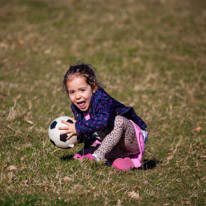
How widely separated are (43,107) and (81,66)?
3.92 meters

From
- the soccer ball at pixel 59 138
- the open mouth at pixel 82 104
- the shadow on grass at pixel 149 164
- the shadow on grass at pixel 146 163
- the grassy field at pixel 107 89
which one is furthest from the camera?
the shadow on grass at pixel 149 164

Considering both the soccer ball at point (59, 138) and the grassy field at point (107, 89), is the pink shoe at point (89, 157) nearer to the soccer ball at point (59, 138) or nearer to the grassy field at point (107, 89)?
the grassy field at point (107, 89)

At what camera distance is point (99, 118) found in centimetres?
566

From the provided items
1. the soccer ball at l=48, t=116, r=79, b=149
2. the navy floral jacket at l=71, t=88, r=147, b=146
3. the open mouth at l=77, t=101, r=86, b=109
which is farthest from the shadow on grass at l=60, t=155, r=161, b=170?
the open mouth at l=77, t=101, r=86, b=109

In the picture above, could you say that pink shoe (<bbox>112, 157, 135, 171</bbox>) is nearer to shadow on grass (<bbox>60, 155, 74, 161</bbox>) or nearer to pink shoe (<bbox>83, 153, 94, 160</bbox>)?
pink shoe (<bbox>83, 153, 94, 160</bbox>)

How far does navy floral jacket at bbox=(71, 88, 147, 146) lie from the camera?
223 inches

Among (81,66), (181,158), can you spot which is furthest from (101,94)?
(181,158)

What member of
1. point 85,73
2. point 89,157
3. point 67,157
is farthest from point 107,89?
point 89,157

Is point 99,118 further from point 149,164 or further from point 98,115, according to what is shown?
point 149,164

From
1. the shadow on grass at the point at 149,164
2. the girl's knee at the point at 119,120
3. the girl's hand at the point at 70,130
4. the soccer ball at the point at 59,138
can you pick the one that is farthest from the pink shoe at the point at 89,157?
the shadow on grass at the point at 149,164

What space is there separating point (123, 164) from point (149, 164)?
97 centimetres

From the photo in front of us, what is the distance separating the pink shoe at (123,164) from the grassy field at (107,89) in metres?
0.12

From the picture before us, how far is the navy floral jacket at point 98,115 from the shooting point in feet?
18.6

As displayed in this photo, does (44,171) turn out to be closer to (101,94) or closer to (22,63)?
(101,94)
